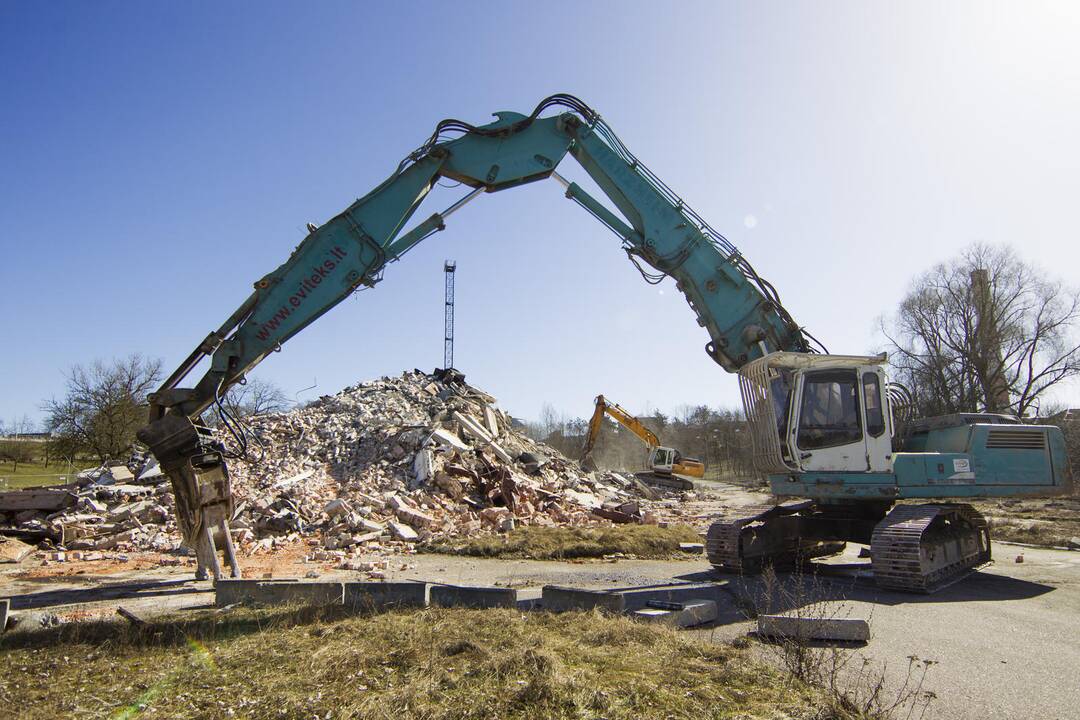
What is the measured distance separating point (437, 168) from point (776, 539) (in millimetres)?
7306

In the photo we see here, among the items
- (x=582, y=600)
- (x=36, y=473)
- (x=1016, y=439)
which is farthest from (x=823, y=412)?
(x=36, y=473)

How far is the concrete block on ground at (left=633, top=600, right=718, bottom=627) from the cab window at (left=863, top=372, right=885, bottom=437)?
3.88 metres

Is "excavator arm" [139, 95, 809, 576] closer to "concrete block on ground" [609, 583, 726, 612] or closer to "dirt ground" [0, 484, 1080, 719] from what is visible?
"dirt ground" [0, 484, 1080, 719]

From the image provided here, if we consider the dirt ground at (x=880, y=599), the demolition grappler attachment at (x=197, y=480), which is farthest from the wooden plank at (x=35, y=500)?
the demolition grappler attachment at (x=197, y=480)

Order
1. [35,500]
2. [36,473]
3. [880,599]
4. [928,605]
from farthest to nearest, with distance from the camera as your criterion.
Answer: [36,473]
[35,500]
[880,599]
[928,605]

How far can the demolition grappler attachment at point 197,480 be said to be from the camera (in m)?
7.84

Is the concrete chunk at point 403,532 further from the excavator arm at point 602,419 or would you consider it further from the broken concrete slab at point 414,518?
the excavator arm at point 602,419

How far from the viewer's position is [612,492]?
70.4 feet

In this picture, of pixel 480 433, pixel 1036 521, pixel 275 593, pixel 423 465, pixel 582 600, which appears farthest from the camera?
pixel 480 433

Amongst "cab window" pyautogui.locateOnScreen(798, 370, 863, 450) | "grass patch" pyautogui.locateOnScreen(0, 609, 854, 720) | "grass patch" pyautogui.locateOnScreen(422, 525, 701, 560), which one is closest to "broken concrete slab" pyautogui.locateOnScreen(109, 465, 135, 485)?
"grass patch" pyautogui.locateOnScreen(422, 525, 701, 560)

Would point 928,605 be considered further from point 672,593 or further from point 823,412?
point 672,593

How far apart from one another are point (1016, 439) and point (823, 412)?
3.00 meters

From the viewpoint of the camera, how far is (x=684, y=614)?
19.9 ft

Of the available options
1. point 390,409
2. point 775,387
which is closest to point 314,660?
point 775,387
